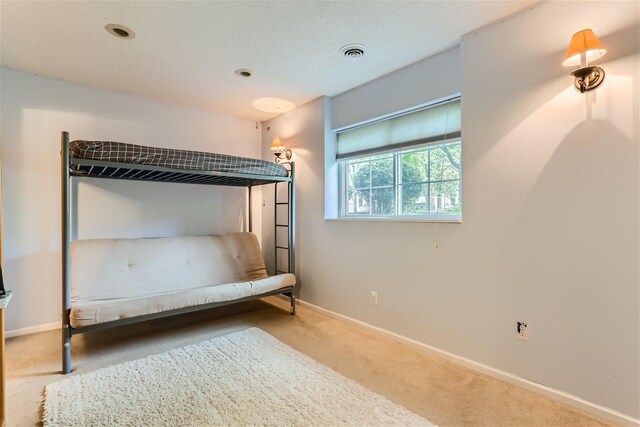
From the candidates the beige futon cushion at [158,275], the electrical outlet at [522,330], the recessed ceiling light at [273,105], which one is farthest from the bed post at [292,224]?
the electrical outlet at [522,330]

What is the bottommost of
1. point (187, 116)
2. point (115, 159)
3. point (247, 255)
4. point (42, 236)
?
point (247, 255)

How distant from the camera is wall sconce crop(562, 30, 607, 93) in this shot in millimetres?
1515

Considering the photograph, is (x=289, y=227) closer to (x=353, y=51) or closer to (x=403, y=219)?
(x=403, y=219)

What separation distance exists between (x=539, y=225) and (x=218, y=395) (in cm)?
210

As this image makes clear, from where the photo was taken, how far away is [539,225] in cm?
183

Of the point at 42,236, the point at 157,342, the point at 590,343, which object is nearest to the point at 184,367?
the point at 157,342

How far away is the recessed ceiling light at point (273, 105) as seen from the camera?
3.39m

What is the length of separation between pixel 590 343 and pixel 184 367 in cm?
240

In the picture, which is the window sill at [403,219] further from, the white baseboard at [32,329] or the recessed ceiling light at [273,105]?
the white baseboard at [32,329]

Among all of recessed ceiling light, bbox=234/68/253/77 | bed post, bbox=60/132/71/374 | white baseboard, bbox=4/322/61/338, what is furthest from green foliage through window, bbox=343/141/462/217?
white baseboard, bbox=4/322/61/338

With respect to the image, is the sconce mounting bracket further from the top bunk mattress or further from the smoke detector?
the top bunk mattress

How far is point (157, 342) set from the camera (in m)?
2.54

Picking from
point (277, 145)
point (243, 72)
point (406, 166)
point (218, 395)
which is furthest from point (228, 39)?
point (218, 395)

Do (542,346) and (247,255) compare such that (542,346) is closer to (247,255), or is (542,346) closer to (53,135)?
(247,255)
